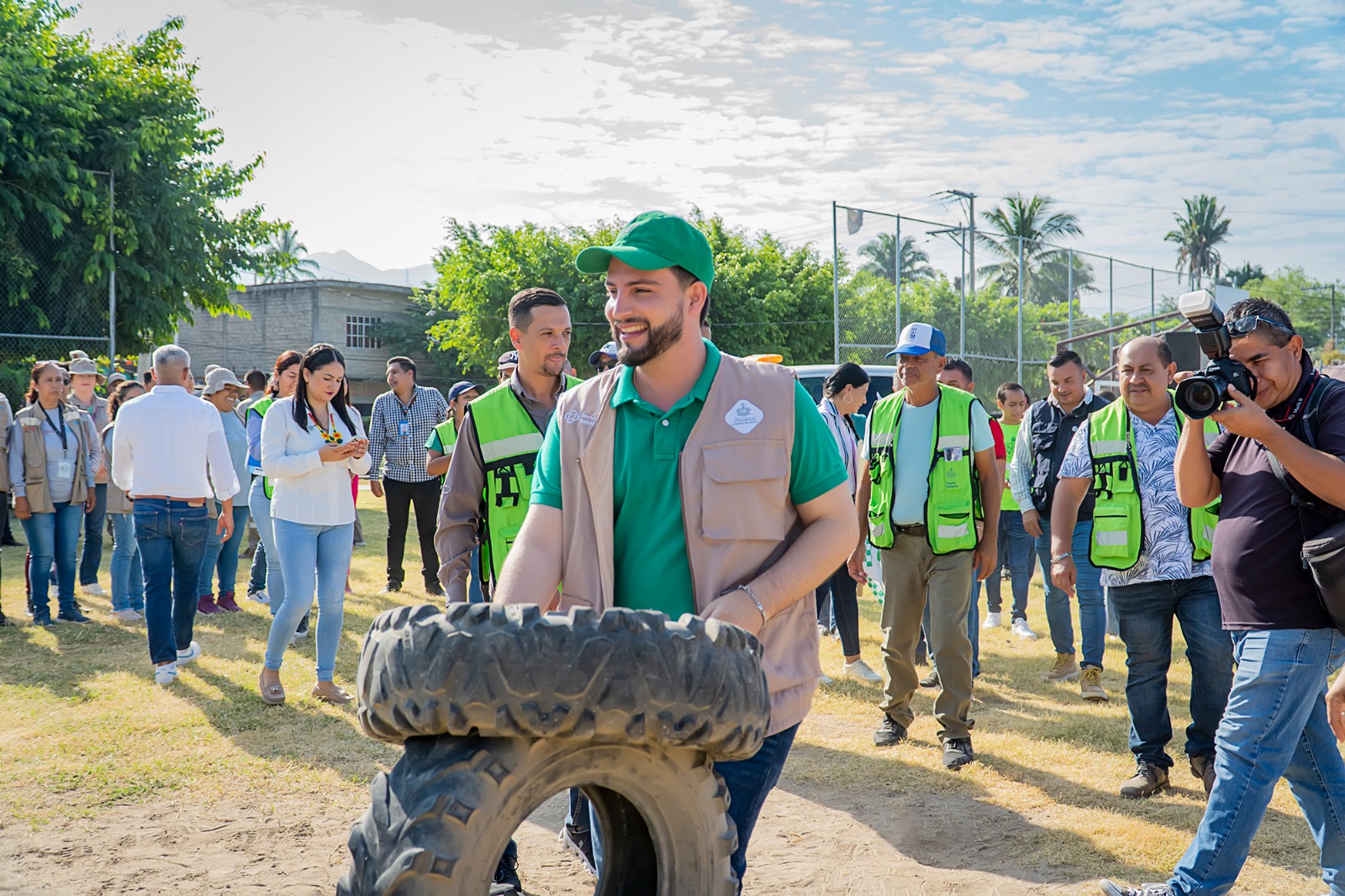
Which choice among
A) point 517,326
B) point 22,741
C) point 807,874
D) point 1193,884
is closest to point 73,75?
point 22,741

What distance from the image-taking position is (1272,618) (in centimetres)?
332

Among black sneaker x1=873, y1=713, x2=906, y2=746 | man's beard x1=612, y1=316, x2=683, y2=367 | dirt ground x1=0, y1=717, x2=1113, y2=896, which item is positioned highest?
man's beard x1=612, y1=316, x2=683, y2=367

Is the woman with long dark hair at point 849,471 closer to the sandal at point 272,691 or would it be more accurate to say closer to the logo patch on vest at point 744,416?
the sandal at point 272,691

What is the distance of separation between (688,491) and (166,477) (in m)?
5.46

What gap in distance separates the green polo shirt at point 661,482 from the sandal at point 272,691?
4.69 m

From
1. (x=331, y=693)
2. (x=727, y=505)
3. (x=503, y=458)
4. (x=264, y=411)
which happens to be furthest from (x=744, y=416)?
(x=264, y=411)

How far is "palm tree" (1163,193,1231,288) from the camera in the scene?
76562 millimetres

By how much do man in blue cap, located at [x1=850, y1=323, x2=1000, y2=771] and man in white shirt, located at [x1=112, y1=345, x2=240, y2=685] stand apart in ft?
14.3

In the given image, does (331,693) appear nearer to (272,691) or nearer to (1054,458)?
(272,691)

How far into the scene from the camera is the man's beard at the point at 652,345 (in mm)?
2322

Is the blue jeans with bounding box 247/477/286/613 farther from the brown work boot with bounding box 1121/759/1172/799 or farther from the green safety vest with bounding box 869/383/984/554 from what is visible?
the brown work boot with bounding box 1121/759/1172/799

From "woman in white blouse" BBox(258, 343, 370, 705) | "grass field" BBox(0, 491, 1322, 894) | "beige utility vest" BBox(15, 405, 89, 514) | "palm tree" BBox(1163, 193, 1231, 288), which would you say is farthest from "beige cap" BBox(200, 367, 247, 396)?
"palm tree" BBox(1163, 193, 1231, 288)

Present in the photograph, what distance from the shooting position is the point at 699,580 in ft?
7.52

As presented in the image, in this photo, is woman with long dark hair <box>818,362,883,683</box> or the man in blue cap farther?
woman with long dark hair <box>818,362,883,683</box>
